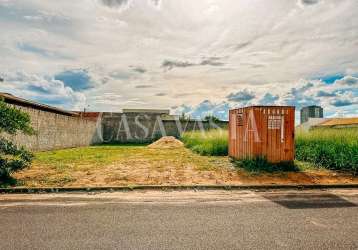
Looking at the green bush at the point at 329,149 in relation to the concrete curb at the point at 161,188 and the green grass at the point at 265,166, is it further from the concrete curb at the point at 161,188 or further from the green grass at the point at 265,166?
the concrete curb at the point at 161,188

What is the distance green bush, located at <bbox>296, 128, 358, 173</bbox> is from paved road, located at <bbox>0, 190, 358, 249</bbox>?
3690 mm

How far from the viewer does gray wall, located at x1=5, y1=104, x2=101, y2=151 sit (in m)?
15.0

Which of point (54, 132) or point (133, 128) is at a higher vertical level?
point (133, 128)

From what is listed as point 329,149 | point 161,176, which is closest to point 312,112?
point 329,149

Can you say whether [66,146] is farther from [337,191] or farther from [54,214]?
[337,191]

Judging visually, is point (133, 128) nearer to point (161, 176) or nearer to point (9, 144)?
point (161, 176)

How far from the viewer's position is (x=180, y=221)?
176 inches

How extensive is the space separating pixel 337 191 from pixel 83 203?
19.3 ft

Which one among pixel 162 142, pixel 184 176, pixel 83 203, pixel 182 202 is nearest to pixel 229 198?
pixel 182 202

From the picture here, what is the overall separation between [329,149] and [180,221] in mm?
8525

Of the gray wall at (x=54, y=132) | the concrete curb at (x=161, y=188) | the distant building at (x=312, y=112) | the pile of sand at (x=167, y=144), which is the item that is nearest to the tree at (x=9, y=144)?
the concrete curb at (x=161, y=188)

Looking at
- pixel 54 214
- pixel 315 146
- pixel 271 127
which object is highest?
pixel 271 127

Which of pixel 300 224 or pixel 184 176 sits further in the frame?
pixel 184 176

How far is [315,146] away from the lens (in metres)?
12.0
